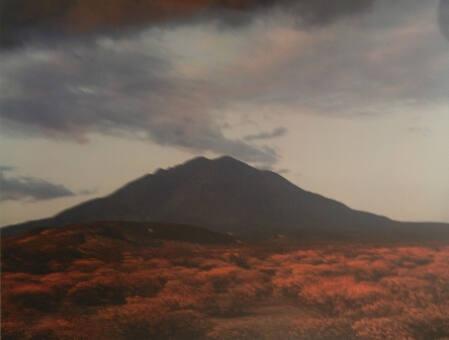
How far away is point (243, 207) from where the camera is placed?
5840 mm

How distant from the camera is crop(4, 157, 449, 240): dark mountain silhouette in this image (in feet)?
18.6

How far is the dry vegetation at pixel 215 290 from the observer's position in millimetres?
4918

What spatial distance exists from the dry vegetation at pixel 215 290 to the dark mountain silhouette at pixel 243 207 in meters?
0.23

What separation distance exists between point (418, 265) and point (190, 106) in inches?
123

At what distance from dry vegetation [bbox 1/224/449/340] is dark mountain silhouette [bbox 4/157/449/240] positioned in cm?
23

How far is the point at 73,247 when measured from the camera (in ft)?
17.7

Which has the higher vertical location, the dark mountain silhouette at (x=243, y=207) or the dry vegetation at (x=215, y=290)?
the dark mountain silhouette at (x=243, y=207)

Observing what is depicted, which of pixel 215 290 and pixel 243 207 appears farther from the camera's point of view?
pixel 243 207

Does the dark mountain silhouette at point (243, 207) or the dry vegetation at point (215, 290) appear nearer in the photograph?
the dry vegetation at point (215, 290)

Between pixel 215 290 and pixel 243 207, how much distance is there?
104 cm

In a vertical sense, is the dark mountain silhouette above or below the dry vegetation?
above

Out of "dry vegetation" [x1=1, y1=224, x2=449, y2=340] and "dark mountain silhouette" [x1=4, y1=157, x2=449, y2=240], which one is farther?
"dark mountain silhouette" [x1=4, y1=157, x2=449, y2=240]

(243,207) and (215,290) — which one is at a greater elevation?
(243,207)

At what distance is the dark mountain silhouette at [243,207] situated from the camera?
223 inches
